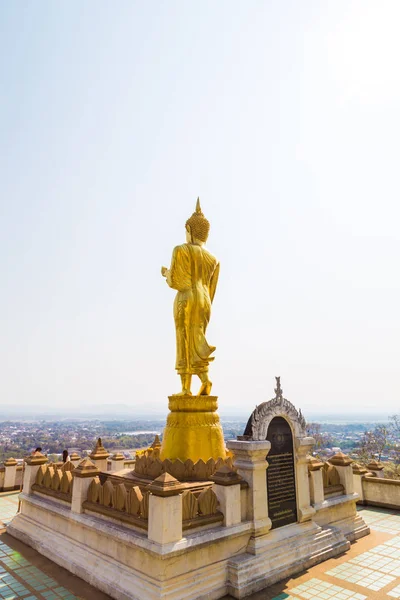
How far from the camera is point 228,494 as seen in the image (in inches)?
326

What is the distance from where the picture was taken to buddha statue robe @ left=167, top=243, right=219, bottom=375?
509 inches

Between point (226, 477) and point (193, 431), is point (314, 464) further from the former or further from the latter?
point (193, 431)

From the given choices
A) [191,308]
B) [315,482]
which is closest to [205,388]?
[191,308]

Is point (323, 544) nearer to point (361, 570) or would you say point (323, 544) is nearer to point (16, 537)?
point (361, 570)

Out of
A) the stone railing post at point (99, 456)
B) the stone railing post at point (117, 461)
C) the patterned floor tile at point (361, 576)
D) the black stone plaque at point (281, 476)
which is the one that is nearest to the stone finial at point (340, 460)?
the black stone plaque at point (281, 476)

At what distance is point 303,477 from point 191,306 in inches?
237

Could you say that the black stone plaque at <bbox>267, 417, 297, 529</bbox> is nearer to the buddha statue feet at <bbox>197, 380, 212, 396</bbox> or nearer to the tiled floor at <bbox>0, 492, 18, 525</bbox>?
the buddha statue feet at <bbox>197, 380, 212, 396</bbox>

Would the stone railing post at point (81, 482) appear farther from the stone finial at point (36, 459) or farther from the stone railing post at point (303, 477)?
the stone railing post at point (303, 477)

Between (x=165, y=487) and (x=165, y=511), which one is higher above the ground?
(x=165, y=487)

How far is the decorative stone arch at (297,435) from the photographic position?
9219mm

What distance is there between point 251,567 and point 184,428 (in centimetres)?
428

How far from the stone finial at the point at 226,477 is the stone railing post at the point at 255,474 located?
0.32m

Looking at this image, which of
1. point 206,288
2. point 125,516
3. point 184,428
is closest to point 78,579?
point 125,516

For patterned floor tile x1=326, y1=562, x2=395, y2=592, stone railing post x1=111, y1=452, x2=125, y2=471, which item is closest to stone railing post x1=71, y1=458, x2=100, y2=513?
patterned floor tile x1=326, y1=562, x2=395, y2=592
